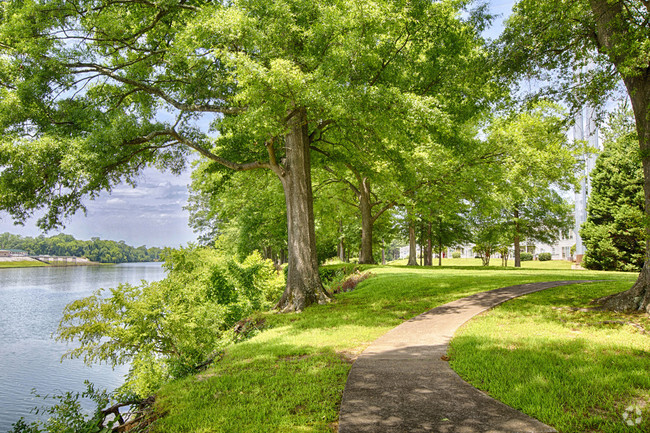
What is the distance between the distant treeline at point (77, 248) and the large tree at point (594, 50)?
148 feet

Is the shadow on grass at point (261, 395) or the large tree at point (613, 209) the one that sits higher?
the large tree at point (613, 209)

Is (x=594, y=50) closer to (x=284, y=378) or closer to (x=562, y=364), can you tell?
(x=562, y=364)

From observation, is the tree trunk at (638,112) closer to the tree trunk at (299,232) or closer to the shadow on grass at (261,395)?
the shadow on grass at (261,395)

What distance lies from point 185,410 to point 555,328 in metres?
6.65

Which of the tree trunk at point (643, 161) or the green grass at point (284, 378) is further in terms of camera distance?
the tree trunk at point (643, 161)

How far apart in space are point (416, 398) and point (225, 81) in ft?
34.6

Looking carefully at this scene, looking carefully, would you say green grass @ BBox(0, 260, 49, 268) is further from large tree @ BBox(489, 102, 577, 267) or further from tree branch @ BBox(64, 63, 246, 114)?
large tree @ BBox(489, 102, 577, 267)

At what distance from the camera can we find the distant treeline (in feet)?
189

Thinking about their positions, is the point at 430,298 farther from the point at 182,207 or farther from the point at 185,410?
the point at 182,207

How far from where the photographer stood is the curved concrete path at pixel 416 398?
3562mm

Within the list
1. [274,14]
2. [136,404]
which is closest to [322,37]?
[274,14]

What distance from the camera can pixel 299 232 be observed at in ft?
40.2

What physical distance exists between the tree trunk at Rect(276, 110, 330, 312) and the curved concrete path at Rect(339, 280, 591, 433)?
17.0 feet

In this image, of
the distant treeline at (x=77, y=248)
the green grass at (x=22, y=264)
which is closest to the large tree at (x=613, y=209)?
the distant treeline at (x=77, y=248)
